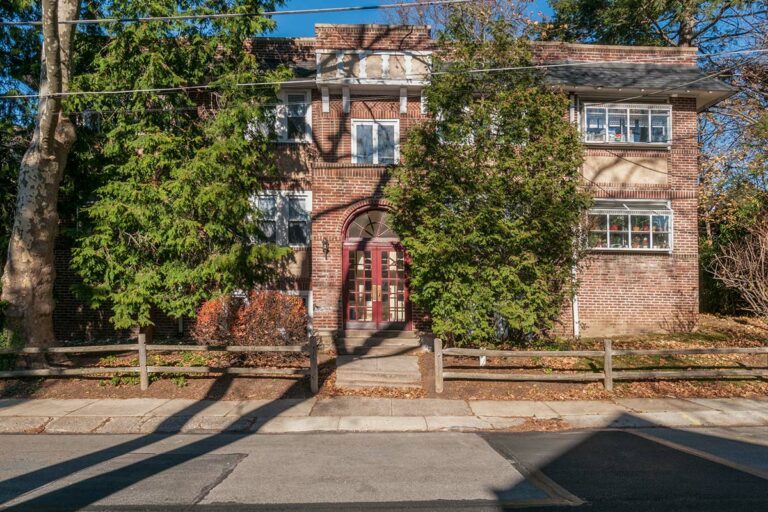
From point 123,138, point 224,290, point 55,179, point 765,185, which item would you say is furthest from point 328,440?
point 765,185

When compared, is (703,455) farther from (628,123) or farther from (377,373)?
(628,123)

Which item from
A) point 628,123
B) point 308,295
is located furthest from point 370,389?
point 628,123

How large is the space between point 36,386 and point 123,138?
5.76m

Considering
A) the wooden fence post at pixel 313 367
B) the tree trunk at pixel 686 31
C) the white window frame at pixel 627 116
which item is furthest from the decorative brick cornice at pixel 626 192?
the tree trunk at pixel 686 31

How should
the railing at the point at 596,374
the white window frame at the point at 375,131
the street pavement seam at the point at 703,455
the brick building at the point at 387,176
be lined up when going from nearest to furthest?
1. the street pavement seam at the point at 703,455
2. the railing at the point at 596,374
3. the brick building at the point at 387,176
4. the white window frame at the point at 375,131

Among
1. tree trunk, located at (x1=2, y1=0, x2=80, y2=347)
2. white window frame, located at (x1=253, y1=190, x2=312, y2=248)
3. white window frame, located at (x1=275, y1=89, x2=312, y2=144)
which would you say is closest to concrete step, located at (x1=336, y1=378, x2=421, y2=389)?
white window frame, located at (x1=253, y1=190, x2=312, y2=248)

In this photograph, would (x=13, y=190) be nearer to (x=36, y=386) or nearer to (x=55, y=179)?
(x=55, y=179)

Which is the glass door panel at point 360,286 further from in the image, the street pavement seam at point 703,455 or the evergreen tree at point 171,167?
the street pavement seam at point 703,455

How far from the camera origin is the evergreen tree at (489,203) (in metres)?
10.6

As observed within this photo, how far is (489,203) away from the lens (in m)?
10.7

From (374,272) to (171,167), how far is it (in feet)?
18.6

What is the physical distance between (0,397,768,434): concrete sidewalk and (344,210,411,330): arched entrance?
441 centimetres

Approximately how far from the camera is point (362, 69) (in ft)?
45.5

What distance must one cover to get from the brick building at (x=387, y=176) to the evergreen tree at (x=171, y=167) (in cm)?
190
